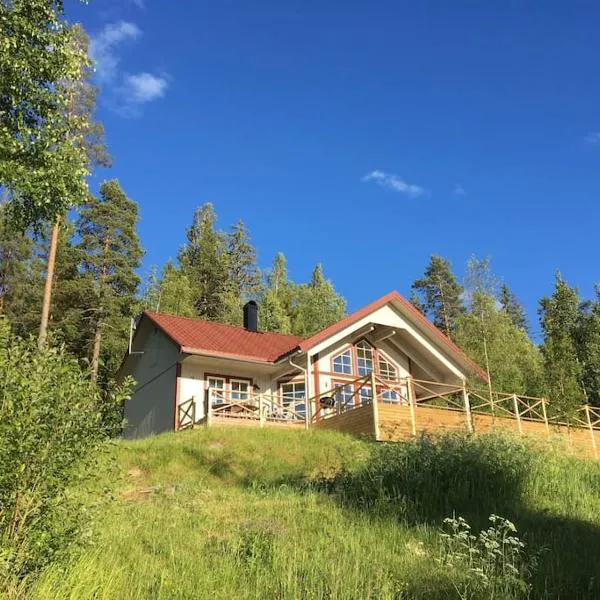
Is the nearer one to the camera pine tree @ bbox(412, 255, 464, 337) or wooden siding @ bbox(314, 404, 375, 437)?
wooden siding @ bbox(314, 404, 375, 437)

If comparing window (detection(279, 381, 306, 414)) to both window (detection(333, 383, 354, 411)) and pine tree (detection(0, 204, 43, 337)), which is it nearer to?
window (detection(333, 383, 354, 411))

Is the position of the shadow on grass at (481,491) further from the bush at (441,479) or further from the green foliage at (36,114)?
the green foliage at (36,114)

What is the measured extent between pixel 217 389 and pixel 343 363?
15.2 ft

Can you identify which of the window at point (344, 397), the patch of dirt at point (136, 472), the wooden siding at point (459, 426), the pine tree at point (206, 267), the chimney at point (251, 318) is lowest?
the patch of dirt at point (136, 472)

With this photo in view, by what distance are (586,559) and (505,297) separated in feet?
201

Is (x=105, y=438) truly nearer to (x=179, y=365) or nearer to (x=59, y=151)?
(x=59, y=151)

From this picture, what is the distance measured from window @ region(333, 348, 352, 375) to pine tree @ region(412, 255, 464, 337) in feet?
73.4

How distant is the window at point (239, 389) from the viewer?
68.5 feet

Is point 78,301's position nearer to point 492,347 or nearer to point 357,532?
point 492,347

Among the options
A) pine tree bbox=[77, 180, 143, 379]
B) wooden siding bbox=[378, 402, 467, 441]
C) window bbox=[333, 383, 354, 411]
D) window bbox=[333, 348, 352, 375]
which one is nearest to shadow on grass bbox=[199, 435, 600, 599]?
wooden siding bbox=[378, 402, 467, 441]

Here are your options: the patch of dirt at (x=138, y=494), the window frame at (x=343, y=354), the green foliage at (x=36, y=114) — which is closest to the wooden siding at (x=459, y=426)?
the window frame at (x=343, y=354)

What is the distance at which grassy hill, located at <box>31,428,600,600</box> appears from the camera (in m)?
5.45

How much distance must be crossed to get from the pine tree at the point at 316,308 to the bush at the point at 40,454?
3585cm

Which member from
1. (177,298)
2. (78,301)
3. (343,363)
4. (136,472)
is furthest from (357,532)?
(177,298)
